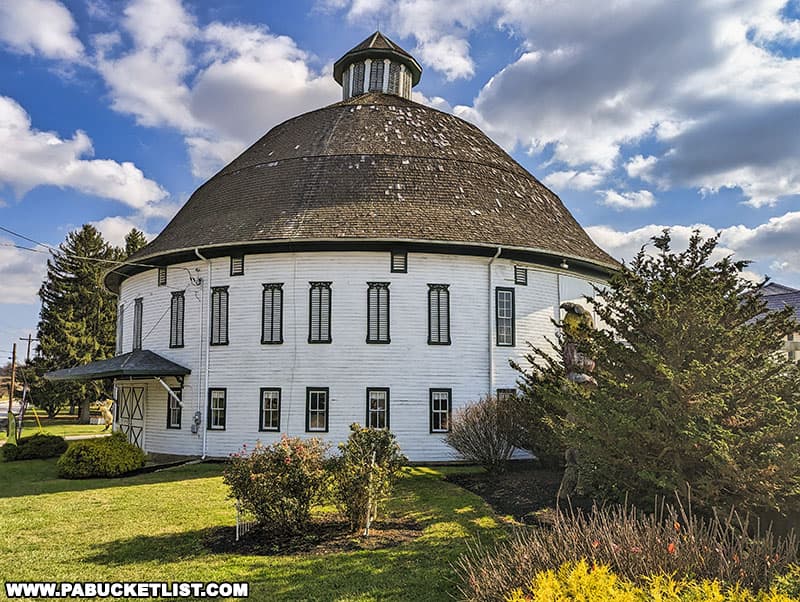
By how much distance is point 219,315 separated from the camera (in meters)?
19.8

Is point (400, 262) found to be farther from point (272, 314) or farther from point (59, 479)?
point (59, 479)

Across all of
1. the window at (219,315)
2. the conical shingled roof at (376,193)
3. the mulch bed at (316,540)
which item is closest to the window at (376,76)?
the conical shingled roof at (376,193)

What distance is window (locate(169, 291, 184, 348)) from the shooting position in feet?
68.1

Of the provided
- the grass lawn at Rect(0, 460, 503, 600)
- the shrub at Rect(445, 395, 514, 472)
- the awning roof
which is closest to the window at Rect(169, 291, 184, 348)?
the awning roof

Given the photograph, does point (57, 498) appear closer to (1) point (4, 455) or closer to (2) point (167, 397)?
(2) point (167, 397)

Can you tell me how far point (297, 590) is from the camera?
698 cm

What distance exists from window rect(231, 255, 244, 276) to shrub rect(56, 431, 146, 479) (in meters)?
6.05

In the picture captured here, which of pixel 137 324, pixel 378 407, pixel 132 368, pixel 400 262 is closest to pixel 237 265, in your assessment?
pixel 132 368

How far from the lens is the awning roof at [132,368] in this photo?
63.1 ft

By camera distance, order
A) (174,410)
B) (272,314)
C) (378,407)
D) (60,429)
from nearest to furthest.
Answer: (378,407) < (272,314) < (174,410) < (60,429)

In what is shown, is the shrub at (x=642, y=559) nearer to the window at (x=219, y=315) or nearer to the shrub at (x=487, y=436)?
the shrub at (x=487, y=436)

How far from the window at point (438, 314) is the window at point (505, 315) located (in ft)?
5.49

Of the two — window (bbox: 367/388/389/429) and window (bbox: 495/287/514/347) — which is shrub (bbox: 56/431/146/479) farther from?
window (bbox: 495/287/514/347)

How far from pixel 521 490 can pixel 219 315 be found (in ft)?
36.9
